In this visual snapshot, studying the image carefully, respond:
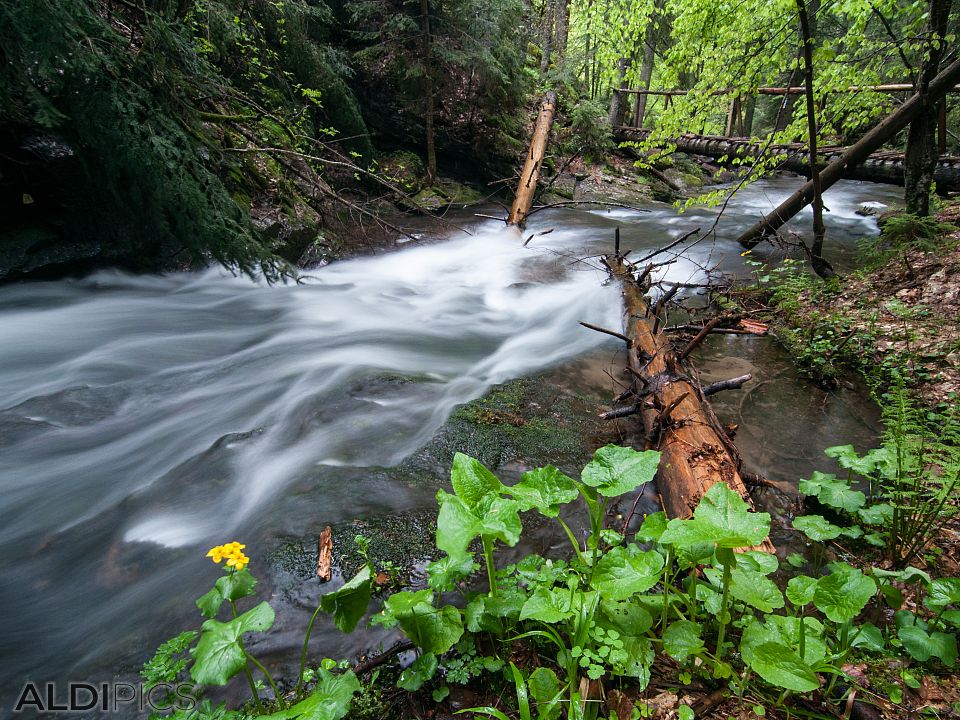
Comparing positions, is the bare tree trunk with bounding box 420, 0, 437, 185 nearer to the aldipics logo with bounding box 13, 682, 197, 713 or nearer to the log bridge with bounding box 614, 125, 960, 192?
the log bridge with bounding box 614, 125, 960, 192

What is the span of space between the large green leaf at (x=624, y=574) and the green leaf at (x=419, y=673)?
67 centimetres

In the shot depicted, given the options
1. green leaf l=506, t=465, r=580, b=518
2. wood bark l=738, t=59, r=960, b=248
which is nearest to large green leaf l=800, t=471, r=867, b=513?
green leaf l=506, t=465, r=580, b=518

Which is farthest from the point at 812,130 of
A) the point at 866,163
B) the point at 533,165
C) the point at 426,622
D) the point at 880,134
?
the point at 866,163

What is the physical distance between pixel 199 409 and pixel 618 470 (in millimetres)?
3875

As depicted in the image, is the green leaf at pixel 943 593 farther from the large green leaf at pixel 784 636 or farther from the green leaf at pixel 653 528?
the green leaf at pixel 653 528

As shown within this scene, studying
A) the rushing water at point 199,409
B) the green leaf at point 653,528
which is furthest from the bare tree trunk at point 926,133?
the green leaf at point 653,528

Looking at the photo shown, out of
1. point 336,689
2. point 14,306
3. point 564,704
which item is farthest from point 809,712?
point 14,306

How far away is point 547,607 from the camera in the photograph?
→ 5.60ft

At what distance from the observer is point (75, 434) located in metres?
3.83

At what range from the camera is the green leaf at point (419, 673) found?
5.89 feet

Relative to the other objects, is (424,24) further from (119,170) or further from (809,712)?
(809,712)

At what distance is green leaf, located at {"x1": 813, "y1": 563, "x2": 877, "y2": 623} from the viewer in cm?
168

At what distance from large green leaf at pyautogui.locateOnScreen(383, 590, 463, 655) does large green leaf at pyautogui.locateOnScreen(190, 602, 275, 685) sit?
0.44m

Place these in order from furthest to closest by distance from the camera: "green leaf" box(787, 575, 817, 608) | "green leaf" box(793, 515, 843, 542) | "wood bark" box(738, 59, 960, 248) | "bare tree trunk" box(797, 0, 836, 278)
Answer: "wood bark" box(738, 59, 960, 248)
"bare tree trunk" box(797, 0, 836, 278)
"green leaf" box(793, 515, 843, 542)
"green leaf" box(787, 575, 817, 608)
